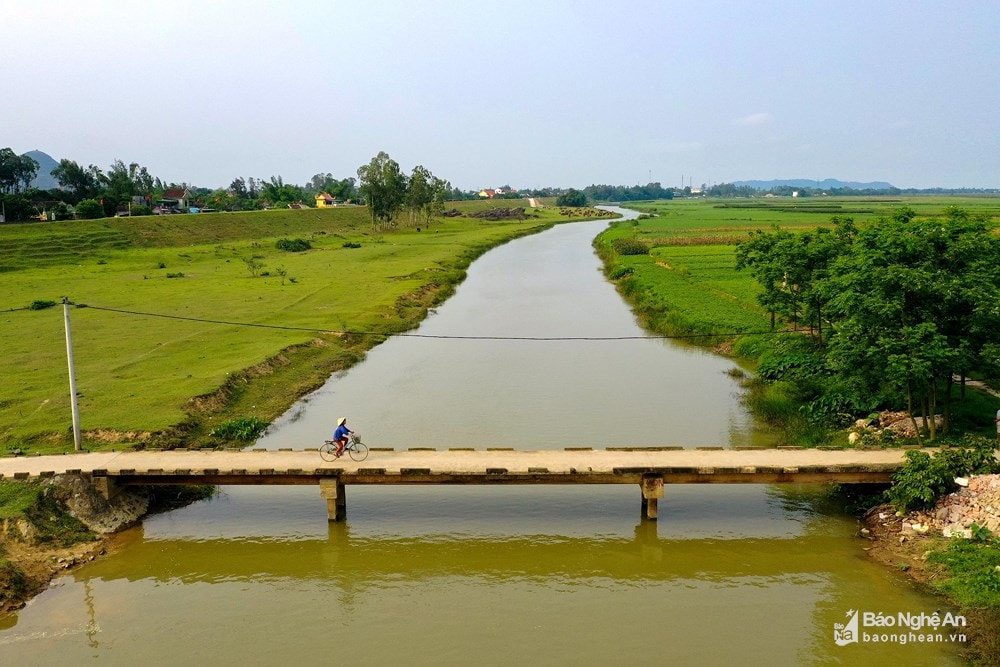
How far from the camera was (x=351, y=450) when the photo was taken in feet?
65.1

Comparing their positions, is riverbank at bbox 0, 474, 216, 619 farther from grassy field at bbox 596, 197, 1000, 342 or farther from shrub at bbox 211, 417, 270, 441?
grassy field at bbox 596, 197, 1000, 342

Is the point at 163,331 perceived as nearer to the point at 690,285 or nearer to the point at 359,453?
the point at 359,453

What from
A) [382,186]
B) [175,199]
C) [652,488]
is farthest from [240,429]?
[175,199]

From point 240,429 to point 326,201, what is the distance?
13452 centimetres

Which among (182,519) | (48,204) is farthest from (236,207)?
(182,519)

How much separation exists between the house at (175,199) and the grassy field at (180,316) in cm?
3505

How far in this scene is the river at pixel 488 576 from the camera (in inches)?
551

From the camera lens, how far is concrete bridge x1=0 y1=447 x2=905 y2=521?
18.3 metres

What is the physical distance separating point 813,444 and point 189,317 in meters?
32.6

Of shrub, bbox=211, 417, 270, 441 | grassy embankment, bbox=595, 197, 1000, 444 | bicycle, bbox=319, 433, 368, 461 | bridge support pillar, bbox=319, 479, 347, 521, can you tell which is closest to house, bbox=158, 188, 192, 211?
grassy embankment, bbox=595, 197, 1000, 444

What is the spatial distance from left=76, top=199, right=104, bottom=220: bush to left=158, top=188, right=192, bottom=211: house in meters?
33.1

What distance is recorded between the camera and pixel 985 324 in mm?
19078

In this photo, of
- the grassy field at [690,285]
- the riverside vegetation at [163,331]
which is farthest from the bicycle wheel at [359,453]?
the grassy field at [690,285]

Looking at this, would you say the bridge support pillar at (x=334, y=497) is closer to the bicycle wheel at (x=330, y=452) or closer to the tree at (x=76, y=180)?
the bicycle wheel at (x=330, y=452)
